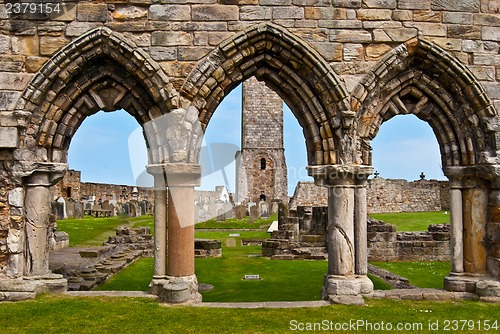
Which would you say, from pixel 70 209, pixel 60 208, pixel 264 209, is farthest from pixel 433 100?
pixel 264 209

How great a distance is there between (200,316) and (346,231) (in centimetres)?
253

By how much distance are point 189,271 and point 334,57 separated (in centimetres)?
393

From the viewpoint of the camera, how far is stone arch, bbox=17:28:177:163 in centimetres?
751

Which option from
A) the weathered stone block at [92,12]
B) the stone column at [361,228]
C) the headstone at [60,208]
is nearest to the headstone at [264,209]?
the headstone at [60,208]

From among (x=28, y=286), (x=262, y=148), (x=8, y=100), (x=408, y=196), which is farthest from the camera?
(x=262, y=148)

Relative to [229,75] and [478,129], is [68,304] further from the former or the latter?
[478,129]

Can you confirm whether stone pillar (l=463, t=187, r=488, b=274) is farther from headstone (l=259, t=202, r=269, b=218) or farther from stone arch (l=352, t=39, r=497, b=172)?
headstone (l=259, t=202, r=269, b=218)

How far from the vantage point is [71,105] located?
312 inches

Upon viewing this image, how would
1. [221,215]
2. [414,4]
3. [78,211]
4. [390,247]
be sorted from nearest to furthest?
[414,4]
[390,247]
[78,211]
[221,215]

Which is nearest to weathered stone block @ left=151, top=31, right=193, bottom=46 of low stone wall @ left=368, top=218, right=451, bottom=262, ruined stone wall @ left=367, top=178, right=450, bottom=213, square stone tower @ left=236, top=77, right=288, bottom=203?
low stone wall @ left=368, top=218, right=451, bottom=262

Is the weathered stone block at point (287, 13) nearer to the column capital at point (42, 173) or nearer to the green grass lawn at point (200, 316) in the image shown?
the column capital at point (42, 173)

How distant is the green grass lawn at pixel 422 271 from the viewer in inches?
406

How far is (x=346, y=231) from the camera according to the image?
7.61m

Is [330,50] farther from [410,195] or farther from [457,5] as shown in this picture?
[410,195]
